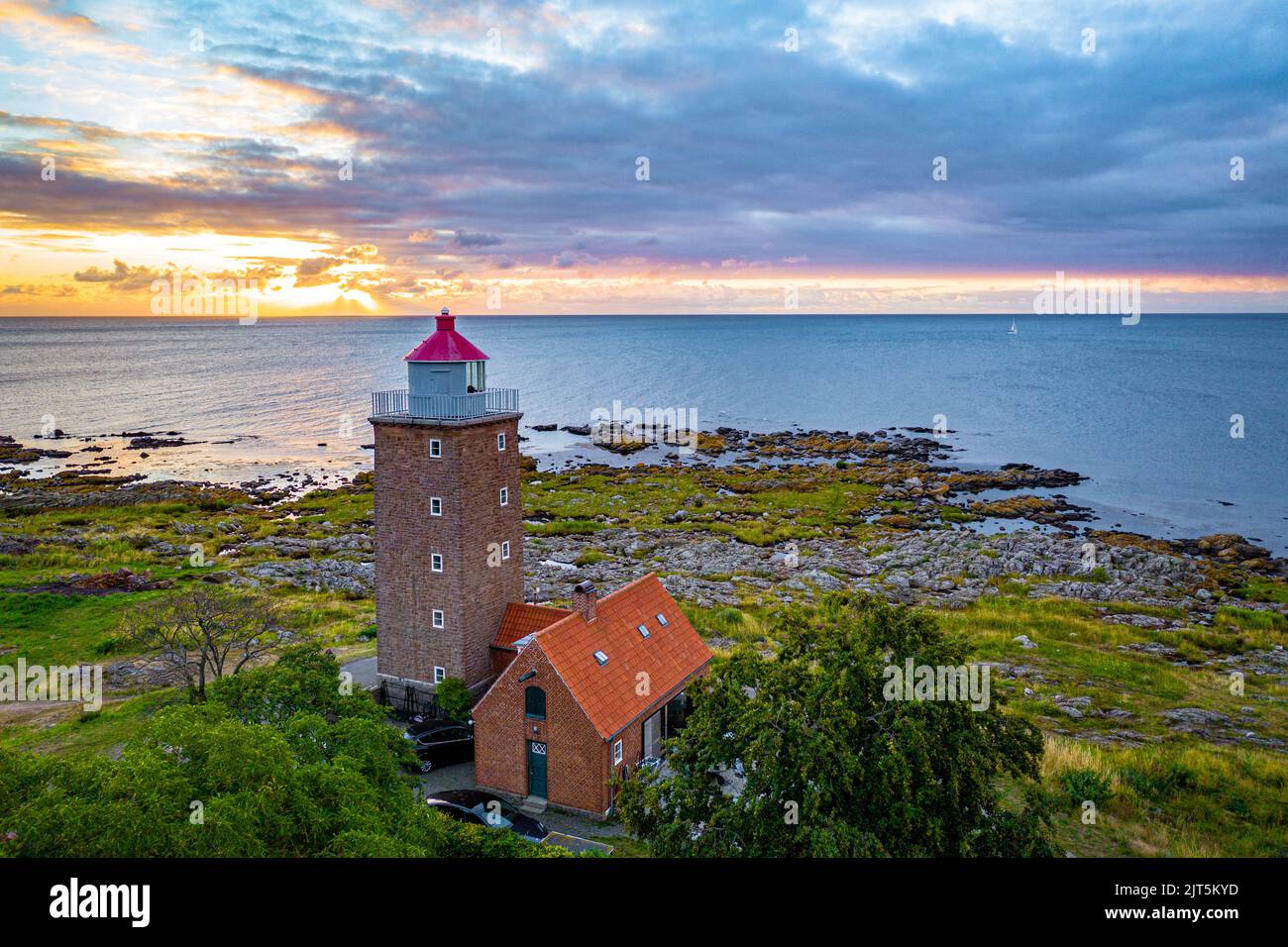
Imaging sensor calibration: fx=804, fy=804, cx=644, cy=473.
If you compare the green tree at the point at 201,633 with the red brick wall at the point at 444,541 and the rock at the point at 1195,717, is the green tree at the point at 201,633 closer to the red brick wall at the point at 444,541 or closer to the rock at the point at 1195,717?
the red brick wall at the point at 444,541

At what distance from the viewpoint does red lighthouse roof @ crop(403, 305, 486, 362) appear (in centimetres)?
2767

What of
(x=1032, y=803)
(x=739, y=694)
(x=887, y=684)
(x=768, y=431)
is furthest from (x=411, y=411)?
(x=768, y=431)

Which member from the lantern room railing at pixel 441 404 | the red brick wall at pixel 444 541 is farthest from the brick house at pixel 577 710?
the lantern room railing at pixel 441 404

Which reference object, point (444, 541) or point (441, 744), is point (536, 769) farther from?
point (444, 541)

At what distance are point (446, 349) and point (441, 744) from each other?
44.5ft

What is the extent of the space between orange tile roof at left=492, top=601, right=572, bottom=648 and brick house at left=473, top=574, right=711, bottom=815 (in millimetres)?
1663

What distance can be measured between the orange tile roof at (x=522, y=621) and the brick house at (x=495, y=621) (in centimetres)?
5

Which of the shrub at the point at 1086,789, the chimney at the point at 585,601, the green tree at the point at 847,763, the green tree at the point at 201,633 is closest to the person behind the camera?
the green tree at the point at 847,763

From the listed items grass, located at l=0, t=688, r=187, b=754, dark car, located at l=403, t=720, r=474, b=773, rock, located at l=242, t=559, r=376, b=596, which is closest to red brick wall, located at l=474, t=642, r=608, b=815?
dark car, located at l=403, t=720, r=474, b=773

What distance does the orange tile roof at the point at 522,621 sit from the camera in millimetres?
29453

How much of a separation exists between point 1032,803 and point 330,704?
16.5m

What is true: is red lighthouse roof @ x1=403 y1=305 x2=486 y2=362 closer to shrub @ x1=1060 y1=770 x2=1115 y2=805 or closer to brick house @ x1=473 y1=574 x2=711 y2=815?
brick house @ x1=473 y1=574 x2=711 y2=815

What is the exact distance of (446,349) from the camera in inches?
1100
